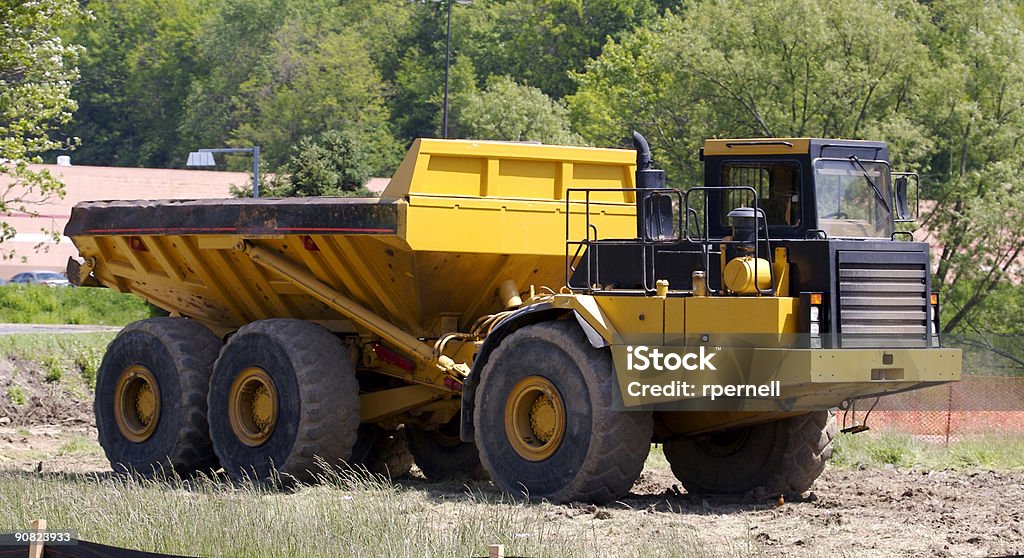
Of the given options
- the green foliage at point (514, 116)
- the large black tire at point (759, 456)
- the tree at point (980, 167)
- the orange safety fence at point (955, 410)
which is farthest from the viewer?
the green foliage at point (514, 116)

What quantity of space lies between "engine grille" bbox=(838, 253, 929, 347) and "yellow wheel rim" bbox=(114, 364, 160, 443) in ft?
23.2

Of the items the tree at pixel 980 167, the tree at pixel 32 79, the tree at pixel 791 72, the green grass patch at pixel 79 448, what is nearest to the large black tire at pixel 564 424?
the green grass patch at pixel 79 448

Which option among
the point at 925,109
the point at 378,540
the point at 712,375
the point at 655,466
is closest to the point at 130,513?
the point at 378,540

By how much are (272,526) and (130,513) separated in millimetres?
1274

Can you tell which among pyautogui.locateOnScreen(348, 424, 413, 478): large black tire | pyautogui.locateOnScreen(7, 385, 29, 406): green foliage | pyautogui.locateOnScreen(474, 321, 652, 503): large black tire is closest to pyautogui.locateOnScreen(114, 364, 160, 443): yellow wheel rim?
pyautogui.locateOnScreen(348, 424, 413, 478): large black tire

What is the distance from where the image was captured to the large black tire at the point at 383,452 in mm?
14992

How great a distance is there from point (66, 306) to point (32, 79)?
50.4 feet

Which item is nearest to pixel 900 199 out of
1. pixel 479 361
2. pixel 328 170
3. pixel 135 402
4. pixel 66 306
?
pixel 479 361

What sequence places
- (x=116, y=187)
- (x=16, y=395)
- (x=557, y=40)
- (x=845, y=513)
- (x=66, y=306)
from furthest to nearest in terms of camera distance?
1. (x=557, y=40)
2. (x=116, y=187)
3. (x=66, y=306)
4. (x=16, y=395)
5. (x=845, y=513)

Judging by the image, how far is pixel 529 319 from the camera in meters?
12.7

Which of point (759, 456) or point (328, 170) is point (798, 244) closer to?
point (759, 456)

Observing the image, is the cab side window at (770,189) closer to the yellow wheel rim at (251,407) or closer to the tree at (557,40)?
the yellow wheel rim at (251,407)

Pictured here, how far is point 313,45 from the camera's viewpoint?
98.1 metres

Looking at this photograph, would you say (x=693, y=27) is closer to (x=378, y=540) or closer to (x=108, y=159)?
(x=378, y=540)
